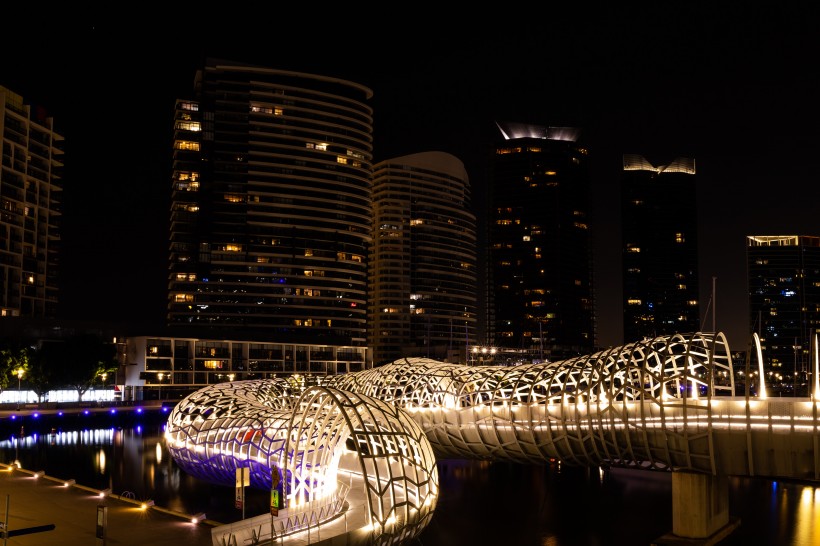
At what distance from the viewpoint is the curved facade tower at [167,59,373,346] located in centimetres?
15112

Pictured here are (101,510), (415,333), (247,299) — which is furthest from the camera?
(415,333)

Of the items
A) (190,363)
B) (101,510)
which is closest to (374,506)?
A: (101,510)

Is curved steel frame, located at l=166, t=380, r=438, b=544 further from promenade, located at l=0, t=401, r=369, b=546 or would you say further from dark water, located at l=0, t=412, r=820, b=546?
dark water, located at l=0, t=412, r=820, b=546

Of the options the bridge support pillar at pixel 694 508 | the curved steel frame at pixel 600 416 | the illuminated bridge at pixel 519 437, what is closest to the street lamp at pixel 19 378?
the illuminated bridge at pixel 519 437

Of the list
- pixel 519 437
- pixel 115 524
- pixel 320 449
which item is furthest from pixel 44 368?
pixel 519 437

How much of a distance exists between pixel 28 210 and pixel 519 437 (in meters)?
111

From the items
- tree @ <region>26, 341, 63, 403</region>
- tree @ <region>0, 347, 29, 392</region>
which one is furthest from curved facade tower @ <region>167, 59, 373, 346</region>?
tree @ <region>0, 347, 29, 392</region>

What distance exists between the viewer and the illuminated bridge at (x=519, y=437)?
28.6 meters

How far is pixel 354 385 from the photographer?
5725 cm

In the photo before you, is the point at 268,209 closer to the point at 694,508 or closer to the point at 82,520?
the point at 82,520

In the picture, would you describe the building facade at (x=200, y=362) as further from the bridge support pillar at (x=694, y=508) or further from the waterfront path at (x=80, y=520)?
the bridge support pillar at (x=694, y=508)

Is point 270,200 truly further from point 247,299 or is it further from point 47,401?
point 47,401

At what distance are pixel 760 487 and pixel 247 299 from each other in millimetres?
112696

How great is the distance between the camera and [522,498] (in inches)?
1955
